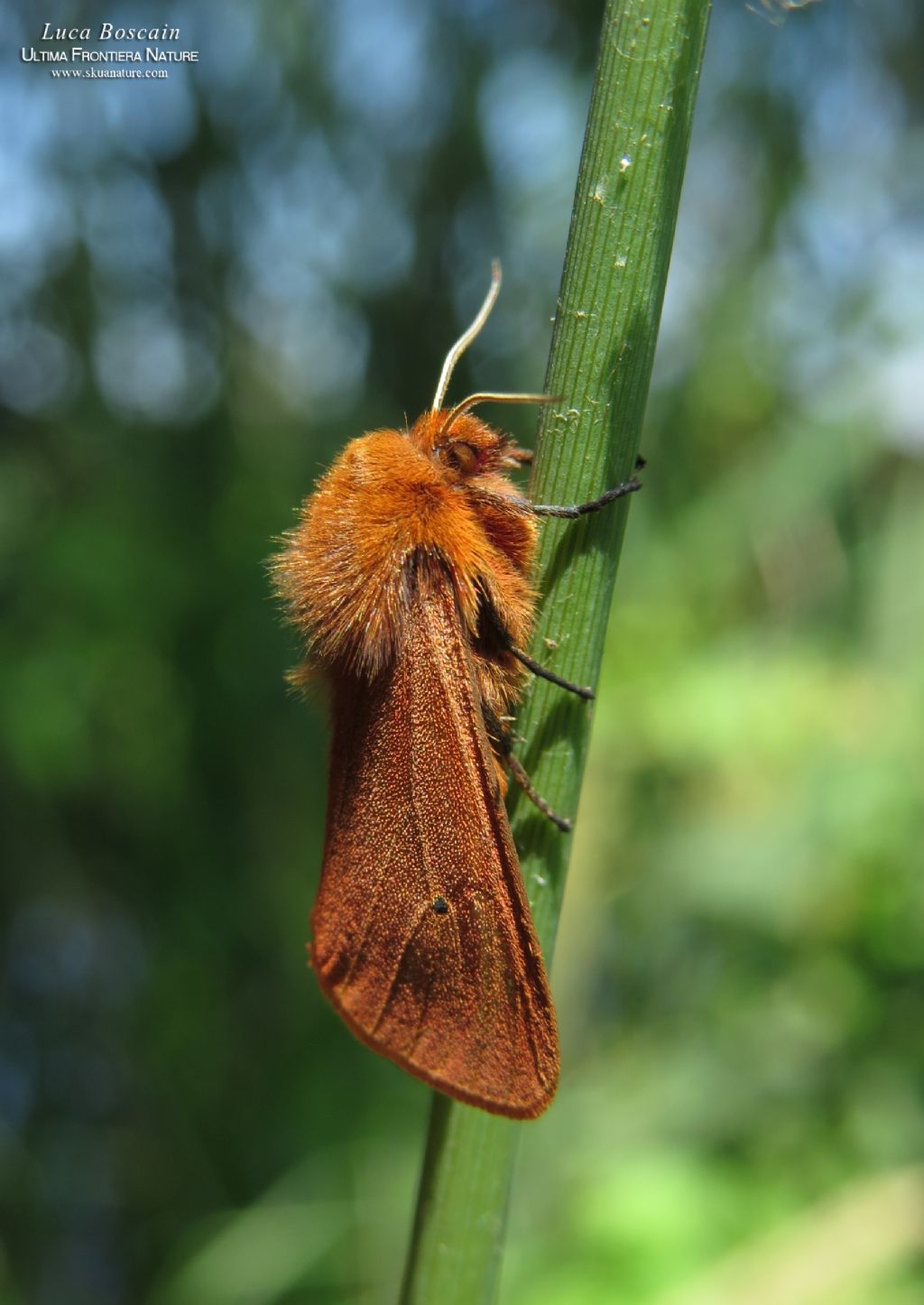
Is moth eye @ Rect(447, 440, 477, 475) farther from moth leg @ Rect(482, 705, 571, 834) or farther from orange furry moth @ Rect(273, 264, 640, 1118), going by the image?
moth leg @ Rect(482, 705, 571, 834)

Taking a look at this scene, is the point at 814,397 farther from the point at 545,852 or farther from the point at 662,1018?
the point at 545,852

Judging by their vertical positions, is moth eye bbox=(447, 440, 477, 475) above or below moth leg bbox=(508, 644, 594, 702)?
above

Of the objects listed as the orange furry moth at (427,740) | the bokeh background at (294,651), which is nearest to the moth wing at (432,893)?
the orange furry moth at (427,740)

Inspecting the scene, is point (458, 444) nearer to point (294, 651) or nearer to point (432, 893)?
point (432, 893)

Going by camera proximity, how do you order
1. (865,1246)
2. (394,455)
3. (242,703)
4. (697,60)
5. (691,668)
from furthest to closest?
1. (242,703)
2. (691,668)
3. (865,1246)
4. (394,455)
5. (697,60)

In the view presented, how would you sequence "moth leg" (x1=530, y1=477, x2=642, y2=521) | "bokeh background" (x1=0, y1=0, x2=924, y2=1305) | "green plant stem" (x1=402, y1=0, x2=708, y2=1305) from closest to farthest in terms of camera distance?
"green plant stem" (x1=402, y1=0, x2=708, y2=1305), "moth leg" (x1=530, y1=477, x2=642, y2=521), "bokeh background" (x1=0, y1=0, x2=924, y2=1305)

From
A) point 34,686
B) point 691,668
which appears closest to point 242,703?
point 34,686

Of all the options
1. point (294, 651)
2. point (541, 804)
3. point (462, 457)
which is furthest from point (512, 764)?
point (294, 651)

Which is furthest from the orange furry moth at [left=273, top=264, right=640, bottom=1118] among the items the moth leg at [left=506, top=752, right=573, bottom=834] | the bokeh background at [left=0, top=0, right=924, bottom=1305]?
the bokeh background at [left=0, top=0, right=924, bottom=1305]
